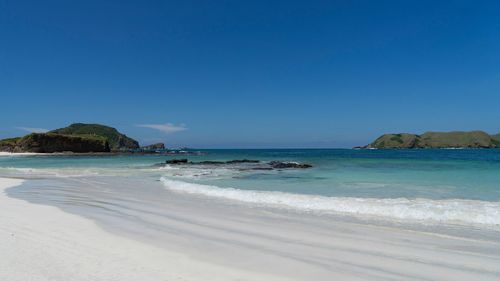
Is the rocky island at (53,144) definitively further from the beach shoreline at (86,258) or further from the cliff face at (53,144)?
the beach shoreline at (86,258)

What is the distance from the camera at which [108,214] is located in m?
10.0

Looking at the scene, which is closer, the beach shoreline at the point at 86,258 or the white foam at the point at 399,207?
the beach shoreline at the point at 86,258

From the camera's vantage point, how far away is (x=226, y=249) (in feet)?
21.1

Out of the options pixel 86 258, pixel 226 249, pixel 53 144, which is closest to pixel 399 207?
pixel 226 249

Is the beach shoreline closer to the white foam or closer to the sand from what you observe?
the sand

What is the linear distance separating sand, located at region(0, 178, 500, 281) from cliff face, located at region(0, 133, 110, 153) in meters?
111

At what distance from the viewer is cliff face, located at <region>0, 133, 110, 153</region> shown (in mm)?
104750

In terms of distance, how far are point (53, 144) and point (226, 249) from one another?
11755cm

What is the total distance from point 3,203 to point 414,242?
12272 millimetres

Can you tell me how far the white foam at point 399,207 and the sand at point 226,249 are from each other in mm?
1751

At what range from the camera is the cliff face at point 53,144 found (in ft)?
344

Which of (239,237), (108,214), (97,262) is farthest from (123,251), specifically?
(108,214)

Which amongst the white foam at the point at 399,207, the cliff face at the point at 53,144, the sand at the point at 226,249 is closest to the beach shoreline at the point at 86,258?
the sand at the point at 226,249

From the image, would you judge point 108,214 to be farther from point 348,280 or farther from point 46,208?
point 348,280
